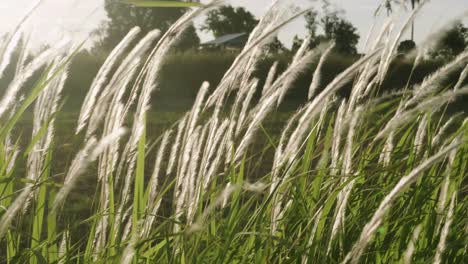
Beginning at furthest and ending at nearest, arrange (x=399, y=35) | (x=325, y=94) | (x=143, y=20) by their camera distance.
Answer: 1. (x=143, y=20)
2. (x=399, y=35)
3. (x=325, y=94)

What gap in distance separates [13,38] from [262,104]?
0.57m

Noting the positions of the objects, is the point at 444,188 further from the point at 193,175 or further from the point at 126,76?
the point at 126,76

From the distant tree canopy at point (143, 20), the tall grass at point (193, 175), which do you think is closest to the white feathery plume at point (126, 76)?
the tall grass at point (193, 175)

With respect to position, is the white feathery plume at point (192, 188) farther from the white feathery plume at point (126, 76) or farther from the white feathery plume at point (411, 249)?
the white feathery plume at point (411, 249)

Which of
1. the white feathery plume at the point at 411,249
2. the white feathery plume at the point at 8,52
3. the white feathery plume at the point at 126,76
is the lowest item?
the white feathery plume at the point at 411,249

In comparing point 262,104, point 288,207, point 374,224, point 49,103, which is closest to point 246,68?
point 262,104

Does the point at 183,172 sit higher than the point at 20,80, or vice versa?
the point at 20,80

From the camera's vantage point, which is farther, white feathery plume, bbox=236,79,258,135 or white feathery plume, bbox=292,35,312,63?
white feathery plume, bbox=292,35,312,63

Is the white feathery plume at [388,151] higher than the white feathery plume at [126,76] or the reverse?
the reverse

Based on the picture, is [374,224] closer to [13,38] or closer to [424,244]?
[13,38]

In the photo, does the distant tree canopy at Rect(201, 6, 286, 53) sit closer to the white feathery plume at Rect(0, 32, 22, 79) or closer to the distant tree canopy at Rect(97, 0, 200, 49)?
the distant tree canopy at Rect(97, 0, 200, 49)

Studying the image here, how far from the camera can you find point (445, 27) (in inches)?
68.9

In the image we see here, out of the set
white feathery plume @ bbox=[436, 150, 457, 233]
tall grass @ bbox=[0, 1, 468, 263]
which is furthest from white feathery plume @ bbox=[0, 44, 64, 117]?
white feathery plume @ bbox=[436, 150, 457, 233]

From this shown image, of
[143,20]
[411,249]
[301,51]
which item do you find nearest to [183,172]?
[301,51]
